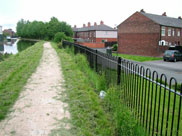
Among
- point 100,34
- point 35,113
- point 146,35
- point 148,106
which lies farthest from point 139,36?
point 148,106

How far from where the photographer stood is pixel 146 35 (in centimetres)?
3397

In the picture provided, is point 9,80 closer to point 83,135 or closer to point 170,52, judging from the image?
point 83,135

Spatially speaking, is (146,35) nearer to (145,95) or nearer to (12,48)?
(145,95)

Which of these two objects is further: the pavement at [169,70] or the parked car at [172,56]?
the parked car at [172,56]

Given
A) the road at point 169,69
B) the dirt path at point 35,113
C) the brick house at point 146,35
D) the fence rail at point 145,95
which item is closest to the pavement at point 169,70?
the road at point 169,69

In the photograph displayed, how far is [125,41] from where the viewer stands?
1500 inches

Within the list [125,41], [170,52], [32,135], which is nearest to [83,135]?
[32,135]

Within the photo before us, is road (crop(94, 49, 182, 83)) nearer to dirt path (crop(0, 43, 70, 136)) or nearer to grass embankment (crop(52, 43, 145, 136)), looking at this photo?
grass embankment (crop(52, 43, 145, 136))

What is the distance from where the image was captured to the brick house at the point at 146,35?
32406mm

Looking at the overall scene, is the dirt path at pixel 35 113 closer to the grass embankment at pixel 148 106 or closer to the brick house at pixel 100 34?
the grass embankment at pixel 148 106

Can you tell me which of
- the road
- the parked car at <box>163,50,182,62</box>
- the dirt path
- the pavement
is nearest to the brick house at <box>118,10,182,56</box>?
the parked car at <box>163,50,182,62</box>

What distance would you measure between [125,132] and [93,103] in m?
1.88

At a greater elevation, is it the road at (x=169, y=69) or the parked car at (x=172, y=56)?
the parked car at (x=172, y=56)

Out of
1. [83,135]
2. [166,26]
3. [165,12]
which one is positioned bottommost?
[83,135]
